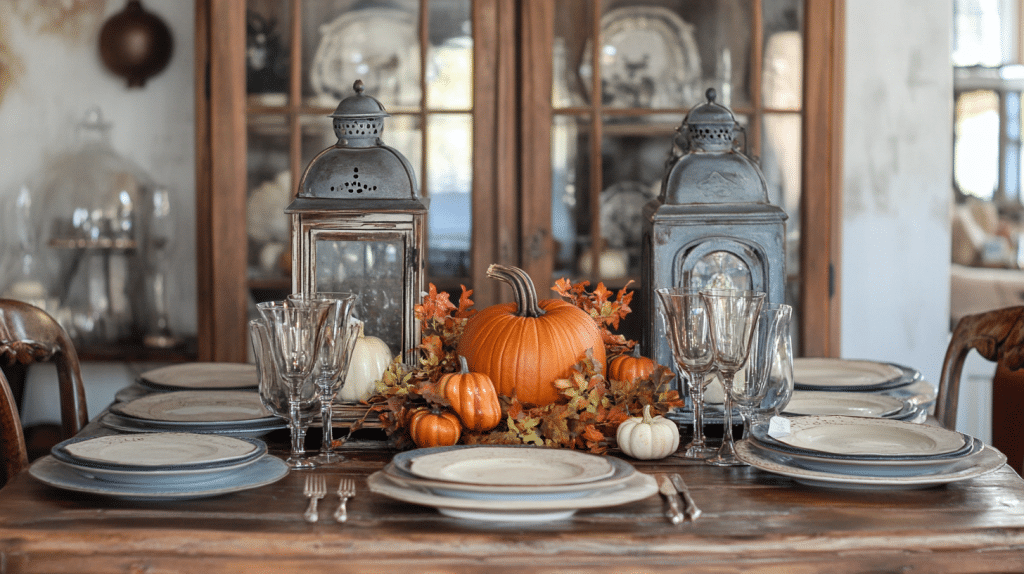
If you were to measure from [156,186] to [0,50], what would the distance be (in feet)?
1.94

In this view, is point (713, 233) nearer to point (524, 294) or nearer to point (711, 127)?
point (711, 127)

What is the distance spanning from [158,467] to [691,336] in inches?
22.9

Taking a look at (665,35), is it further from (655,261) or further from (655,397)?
(655,397)

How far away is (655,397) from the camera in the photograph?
1.19 m

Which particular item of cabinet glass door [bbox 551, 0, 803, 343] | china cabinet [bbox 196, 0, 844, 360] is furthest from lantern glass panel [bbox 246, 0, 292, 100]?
cabinet glass door [bbox 551, 0, 803, 343]

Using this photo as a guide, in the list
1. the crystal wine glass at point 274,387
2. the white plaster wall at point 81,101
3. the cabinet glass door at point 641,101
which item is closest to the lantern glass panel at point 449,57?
the cabinet glass door at point 641,101

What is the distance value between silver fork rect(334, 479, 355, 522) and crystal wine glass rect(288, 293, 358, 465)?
11cm

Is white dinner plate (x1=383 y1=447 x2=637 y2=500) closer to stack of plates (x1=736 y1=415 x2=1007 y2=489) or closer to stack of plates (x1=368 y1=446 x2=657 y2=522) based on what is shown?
stack of plates (x1=368 y1=446 x2=657 y2=522)

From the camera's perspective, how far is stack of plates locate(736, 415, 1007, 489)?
992mm

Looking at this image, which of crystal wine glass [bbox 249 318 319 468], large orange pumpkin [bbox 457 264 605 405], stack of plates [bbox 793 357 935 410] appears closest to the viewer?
crystal wine glass [bbox 249 318 319 468]

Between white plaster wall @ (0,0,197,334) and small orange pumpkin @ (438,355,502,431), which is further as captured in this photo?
white plaster wall @ (0,0,197,334)

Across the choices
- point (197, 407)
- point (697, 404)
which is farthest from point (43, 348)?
point (697, 404)

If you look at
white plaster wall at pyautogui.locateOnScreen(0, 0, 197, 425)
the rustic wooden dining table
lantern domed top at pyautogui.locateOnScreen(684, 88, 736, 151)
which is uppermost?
white plaster wall at pyautogui.locateOnScreen(0, 0, 197, 425)

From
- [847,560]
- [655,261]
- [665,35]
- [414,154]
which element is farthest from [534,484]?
[665,35]
